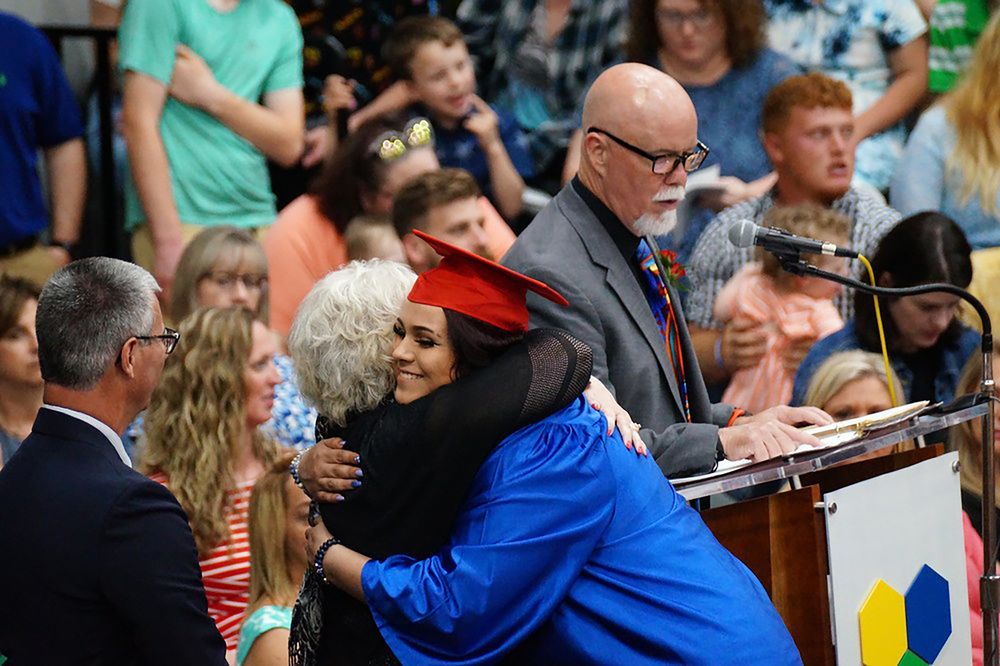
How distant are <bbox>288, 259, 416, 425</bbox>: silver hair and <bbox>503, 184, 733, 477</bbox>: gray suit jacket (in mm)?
650

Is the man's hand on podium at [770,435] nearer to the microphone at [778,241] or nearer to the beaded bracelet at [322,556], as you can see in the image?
the microphone at [778,241]

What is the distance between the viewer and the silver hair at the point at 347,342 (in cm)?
301

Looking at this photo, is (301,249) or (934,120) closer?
(301,249)

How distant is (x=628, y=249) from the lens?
12.9 ft

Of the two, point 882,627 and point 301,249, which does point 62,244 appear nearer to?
point 301,249

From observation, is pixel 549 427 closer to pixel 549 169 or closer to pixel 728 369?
pixel 728 369

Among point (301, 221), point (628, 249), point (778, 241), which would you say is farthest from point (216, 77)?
point (778, 241)

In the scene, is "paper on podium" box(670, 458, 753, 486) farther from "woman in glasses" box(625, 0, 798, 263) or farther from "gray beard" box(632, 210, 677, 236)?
"woman in glasses" box(625, 0, 798, 263)

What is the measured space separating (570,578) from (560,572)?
0.08ft

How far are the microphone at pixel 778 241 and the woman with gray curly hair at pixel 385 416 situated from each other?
1.77 feet

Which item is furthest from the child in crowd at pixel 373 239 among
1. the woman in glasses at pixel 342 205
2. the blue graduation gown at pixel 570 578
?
the blue graduation gown at pixel 570 578

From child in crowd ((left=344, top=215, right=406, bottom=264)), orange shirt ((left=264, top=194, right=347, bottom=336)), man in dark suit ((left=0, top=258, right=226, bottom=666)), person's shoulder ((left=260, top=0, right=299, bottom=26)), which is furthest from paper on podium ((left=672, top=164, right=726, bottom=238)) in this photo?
man in dark suit ((left=0, top=258, right=226, bottom=666))

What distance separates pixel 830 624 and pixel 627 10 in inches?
164

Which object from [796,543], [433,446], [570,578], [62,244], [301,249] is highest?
[433,446]
